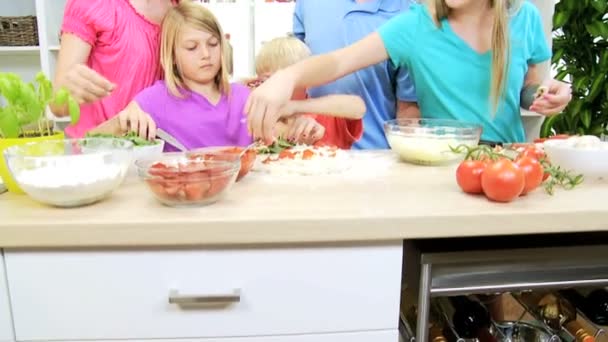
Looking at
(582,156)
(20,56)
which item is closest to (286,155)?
(582,156)

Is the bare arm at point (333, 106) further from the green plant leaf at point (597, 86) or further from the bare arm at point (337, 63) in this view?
the green plant leaf at point (597, 86)

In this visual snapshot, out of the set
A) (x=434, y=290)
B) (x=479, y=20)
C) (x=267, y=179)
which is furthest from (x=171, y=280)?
(x=479, y=20)

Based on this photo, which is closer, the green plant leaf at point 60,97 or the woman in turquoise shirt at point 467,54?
the green plant leaf at point 60,97

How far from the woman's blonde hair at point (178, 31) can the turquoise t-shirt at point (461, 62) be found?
468 millimetres

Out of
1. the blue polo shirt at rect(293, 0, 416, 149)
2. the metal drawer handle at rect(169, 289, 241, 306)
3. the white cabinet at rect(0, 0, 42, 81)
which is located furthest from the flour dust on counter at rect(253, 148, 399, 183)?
the white cabinet at rect(0, 0, 42, 81)

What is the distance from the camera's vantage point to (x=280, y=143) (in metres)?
1.21

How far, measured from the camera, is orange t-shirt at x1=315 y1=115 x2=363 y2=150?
1.47m

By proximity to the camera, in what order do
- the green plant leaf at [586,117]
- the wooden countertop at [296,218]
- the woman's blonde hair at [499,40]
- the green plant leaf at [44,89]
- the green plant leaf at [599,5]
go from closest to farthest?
1. the wooden countertop at [296,218]
2. the green plant leaf at [44,89]
3. the woman's blonde hair at [499,40]
4. the green plant leaf at [599,5]
5. the green plant leaf at [586,117]

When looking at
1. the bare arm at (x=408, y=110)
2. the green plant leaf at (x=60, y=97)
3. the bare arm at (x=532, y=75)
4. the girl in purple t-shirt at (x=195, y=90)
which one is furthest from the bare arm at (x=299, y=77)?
the bare arm at (x=532, y=75)

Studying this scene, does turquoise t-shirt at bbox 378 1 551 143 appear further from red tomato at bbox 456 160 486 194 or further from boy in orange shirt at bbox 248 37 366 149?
red tomato at bbox 456 160 486 194

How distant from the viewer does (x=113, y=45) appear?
55.2 inches

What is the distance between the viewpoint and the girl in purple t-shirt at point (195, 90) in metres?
1.39

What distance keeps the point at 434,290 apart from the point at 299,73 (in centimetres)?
60

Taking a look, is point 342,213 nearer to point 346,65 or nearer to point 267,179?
point 267,179
